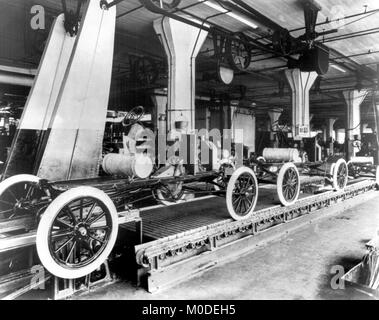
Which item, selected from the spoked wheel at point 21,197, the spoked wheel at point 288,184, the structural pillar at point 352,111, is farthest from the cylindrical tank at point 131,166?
the structural pillar at point 352,111

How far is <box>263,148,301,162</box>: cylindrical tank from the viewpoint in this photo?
7.30 m

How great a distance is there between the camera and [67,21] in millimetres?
5426

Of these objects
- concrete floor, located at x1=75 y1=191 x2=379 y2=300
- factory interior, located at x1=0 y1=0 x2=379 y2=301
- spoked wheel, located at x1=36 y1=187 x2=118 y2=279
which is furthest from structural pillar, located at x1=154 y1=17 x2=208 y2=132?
spoked wheel, located at x1=36 y1=187 x2=118 y2=279

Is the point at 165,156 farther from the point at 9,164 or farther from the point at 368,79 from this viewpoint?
the point at 368,79

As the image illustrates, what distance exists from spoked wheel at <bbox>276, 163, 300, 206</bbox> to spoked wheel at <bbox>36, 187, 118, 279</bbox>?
353cm

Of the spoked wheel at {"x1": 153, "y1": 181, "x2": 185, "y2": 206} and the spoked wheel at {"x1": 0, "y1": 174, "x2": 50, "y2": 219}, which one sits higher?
the spoked wheel at {"x1": 0, "y1": 174, "x2": 50, "y2": 219}

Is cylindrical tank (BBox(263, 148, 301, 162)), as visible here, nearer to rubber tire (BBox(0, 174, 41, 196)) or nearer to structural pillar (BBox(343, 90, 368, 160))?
rubber tire (BBox(0, 174, 41, 196))

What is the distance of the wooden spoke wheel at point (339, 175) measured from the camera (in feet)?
26.7

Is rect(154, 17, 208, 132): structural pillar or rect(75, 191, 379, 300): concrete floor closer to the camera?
rect(75, 191, 379, 300): concrete floor

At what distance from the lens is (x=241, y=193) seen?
199 inches

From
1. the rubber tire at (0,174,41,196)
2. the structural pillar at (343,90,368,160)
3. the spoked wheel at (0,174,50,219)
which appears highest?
the structural pillar at (343,90,368,160)

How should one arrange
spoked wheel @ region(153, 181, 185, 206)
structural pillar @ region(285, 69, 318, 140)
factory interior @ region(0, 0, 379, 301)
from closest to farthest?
factory interior @ region(0, 0, 379, 301) < spoked wheel @ region(153, 181, 185, 206) < structural pillar @ region(285, 69, 318, 140)

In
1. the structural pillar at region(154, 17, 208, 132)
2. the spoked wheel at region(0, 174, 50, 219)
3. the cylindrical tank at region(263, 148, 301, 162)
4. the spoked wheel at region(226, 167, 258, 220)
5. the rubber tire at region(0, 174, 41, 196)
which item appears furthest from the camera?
the structural pillar at region(154, 17, 208, 132)

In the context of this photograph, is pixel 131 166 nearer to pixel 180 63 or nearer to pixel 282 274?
pixel 282 274
